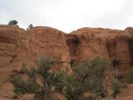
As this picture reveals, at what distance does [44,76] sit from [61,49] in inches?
658

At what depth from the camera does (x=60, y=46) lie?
54.1 metres

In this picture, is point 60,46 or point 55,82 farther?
point 60,46

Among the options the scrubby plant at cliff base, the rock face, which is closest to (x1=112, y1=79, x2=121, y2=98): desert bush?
the rock face

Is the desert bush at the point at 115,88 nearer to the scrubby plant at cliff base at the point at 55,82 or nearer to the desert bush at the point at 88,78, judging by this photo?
the desert bush at the point at 88,78

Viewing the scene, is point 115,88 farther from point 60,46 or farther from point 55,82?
point 55,82

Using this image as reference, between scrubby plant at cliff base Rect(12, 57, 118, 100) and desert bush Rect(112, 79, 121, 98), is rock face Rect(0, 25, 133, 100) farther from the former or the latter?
scrubby plant at cliff base Rect(12, 57, 118, 100)

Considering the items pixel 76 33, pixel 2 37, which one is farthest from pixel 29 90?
pixel 76 33

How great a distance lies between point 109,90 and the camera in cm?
5291

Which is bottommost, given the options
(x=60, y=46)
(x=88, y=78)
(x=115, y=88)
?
(x=115, y=88)

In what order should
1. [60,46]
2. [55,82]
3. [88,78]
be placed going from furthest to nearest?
1. [60,46]
2. [88,78]
3. [55,82]

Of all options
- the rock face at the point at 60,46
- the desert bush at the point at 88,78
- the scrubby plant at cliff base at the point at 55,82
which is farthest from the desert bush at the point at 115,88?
the scrubby plant at cliff base at the point at 55,82

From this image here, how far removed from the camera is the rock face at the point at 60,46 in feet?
160

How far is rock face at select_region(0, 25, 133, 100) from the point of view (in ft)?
160

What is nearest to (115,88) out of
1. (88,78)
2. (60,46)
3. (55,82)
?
(60,46)
